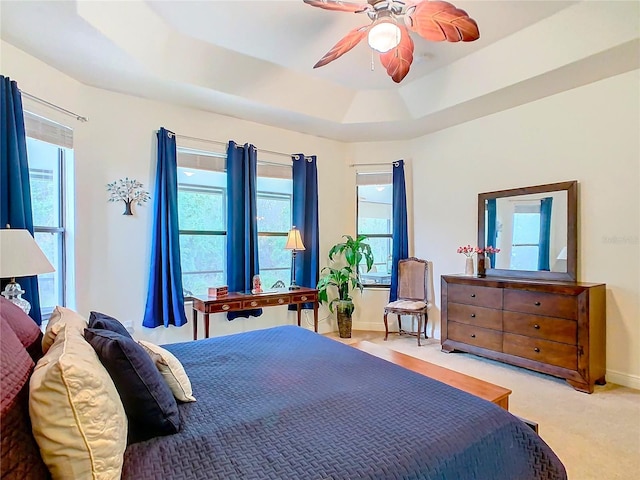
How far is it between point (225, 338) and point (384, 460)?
161 centimetres

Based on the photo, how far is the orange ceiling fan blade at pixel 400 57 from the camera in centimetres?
238

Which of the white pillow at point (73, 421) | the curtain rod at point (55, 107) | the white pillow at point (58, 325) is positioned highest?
the curtain rod at point (55, 107)

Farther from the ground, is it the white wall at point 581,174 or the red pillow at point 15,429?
the white wall at point 581,174

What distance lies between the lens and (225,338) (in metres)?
2.48

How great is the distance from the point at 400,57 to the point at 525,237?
248 centimetres

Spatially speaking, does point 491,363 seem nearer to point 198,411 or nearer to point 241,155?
point 198,411

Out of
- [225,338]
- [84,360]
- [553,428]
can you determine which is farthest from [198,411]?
[553,428]

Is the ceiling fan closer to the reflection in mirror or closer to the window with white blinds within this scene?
the reflection in mirror

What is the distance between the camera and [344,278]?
480cm

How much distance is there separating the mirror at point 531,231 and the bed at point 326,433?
2642mm

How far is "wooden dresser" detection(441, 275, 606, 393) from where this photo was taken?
3.10m

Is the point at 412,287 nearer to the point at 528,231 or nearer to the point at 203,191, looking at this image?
the point at 528,231

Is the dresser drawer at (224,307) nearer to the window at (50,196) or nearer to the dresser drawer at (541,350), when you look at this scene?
the window at (50,196)

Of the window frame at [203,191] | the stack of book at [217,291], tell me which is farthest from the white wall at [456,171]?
the stack of book at [217,291]
